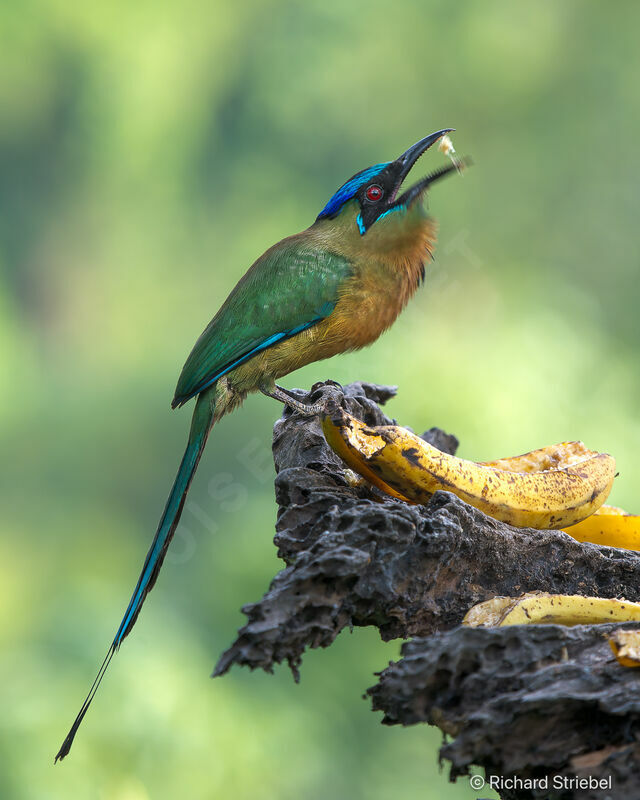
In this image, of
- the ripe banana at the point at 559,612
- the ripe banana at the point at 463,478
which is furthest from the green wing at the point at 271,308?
the ripe banana at the point at 559,612

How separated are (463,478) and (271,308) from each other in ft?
2.86

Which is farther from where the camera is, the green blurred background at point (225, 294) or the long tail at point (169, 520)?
the green blurred background at point (225, 294)

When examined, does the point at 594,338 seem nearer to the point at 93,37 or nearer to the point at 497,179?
the point at 497,179

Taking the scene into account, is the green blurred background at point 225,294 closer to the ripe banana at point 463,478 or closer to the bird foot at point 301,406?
the bird foot at point 301,406

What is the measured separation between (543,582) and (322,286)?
106 cm

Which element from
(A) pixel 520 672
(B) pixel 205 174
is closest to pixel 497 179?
(B) pixel 205 174

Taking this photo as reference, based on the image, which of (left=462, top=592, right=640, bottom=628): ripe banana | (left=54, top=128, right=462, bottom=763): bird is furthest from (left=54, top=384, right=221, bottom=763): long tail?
(left=462, top=592, right=640, bottom=628): ripe banana

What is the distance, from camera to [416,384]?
17.0 feet

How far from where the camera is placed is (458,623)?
1809mm

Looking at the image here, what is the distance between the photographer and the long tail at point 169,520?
2223 mm

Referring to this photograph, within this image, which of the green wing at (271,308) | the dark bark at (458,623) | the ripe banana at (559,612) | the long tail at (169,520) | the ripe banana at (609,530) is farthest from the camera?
the green wing at (271,308)

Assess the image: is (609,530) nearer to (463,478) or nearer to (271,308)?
(463,478)

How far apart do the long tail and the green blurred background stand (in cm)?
239

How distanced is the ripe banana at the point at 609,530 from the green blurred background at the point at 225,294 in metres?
2.58
